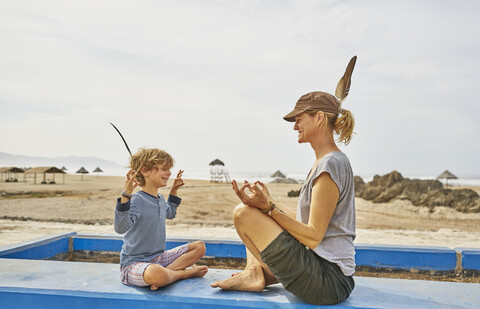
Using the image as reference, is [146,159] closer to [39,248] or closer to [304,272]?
[304,272]

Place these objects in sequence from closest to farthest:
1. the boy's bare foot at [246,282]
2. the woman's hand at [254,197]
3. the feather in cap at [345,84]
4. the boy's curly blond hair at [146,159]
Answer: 1. the woman's hand at [254,197]
2. the boy's bare foot at [246,282]
3. the feather in cap at [345,84]
4. the boy's curly blond hair at [146,159]

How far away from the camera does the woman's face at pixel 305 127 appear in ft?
6.94

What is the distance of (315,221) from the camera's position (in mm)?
1916

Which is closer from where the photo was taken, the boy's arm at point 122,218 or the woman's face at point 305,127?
the woman's face at point 305,127

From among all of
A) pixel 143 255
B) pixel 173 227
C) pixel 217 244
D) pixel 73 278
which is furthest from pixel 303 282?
pixel 173 227

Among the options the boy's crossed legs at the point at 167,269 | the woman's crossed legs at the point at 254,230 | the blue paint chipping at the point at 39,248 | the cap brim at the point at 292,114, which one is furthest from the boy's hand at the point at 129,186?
the blue paint chipping at the point at 39,248

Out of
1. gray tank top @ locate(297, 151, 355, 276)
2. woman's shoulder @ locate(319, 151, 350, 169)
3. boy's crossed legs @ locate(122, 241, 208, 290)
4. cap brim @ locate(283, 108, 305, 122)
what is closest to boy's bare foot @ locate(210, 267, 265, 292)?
boy's crossed legs @ locate(122, 241, 208, 290)

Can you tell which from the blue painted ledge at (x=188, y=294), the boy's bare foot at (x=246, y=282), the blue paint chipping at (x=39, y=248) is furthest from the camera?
the blue paint chipping at (x=39, y=248)

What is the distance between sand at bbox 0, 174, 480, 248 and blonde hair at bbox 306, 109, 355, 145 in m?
2.67

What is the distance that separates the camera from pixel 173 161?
279cm

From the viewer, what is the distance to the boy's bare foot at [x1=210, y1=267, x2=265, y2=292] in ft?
7.34

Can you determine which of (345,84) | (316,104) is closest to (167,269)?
(316,104)

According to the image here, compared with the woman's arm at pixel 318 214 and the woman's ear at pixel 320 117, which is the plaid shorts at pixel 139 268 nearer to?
the woman's arm at pixel 318 214

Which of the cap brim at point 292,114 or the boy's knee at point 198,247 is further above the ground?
the cap brim at point 292,114
